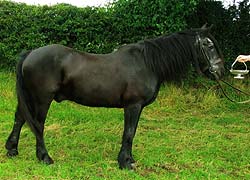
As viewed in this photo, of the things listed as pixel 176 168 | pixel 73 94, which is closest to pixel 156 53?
pixel 73 94

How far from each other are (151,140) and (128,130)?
1459mm

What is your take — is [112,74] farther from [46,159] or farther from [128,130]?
[46,159]

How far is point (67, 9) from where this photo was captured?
8.91m

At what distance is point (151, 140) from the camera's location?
5945 millimetres

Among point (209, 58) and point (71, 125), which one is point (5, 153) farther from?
point (209, 58)

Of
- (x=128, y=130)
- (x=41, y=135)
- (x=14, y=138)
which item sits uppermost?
(x=128, y=130)

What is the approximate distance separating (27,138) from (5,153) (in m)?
0.84

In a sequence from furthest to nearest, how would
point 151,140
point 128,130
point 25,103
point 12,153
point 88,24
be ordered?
point 88,24, point 151,140, point 12,153, point 128,130, point 25,103

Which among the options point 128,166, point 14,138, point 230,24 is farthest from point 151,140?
point 230,24

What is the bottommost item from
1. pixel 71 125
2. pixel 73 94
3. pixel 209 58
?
pixel 71 125

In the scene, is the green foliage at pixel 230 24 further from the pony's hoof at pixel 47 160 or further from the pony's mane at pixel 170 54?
the pony's hoof at pixel 47 160

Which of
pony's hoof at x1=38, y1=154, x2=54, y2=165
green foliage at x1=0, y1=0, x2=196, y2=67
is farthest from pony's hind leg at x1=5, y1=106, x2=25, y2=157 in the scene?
green foliage at x1=0, y1=0, x2=196, y2=67

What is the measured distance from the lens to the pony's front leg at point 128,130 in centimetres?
452

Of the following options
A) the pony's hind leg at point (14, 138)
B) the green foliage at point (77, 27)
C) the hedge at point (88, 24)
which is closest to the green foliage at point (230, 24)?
the hedge at point (88, 24)
